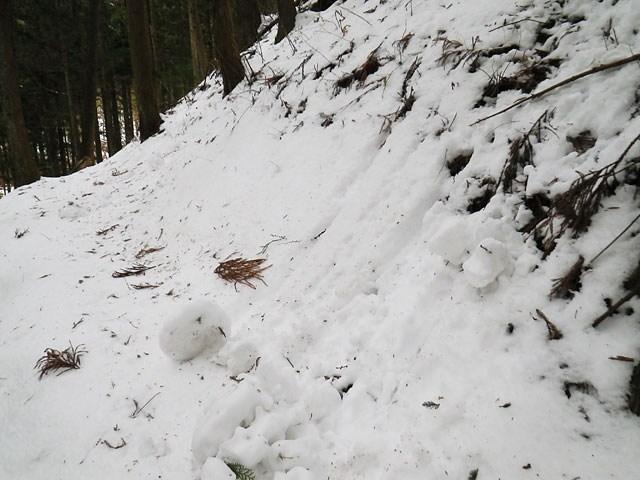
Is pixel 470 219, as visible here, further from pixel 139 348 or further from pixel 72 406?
pixel 72 406

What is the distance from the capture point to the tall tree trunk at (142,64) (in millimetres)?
6828

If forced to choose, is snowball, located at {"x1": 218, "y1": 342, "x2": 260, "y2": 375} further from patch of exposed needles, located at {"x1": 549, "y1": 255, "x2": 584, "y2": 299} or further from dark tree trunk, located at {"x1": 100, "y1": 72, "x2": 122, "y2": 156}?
dark tree trunk, located at {"x1": 100, "y1": 72, "x2": 122, "y2": 156}

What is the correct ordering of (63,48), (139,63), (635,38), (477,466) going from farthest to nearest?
1. (63,48)
2. (139,63)
3. (635,38)
4. (477,466)

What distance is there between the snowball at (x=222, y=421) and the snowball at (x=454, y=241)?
1.23m

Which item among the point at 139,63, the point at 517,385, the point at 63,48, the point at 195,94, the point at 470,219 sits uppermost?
the point at 63,48

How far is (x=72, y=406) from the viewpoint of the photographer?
6.44ft

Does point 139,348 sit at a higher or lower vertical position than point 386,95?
lower

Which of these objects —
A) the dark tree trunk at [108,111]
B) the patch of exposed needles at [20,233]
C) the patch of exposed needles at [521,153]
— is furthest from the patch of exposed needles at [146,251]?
the dark tree trunk at [108,111]

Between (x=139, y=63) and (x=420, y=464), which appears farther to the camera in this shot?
(x=139, y=63)

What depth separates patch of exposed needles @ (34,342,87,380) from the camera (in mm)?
2246

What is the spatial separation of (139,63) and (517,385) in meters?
8.70

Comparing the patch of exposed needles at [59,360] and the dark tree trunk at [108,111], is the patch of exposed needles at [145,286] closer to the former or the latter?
the patch of exposed needles at [59,360]

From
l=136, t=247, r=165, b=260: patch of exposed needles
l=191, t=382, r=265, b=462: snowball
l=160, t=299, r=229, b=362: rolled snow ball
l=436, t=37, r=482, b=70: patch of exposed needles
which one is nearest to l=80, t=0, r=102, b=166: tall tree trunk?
l=136, t=247, r=165, b=260: patch of exposed needles

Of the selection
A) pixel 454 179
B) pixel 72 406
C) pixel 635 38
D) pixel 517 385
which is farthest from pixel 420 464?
pixel 635 38
